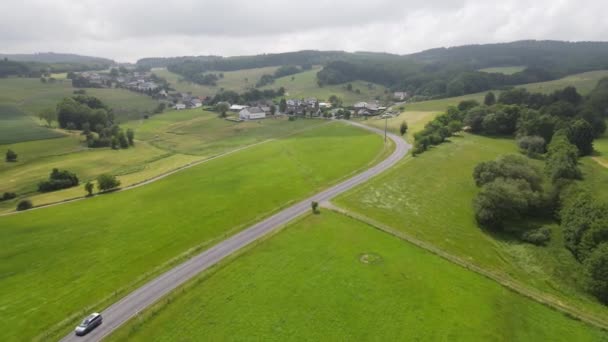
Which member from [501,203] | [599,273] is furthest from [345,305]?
[501,203]

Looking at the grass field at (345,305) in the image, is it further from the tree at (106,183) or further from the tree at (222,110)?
the tree at (222,110)

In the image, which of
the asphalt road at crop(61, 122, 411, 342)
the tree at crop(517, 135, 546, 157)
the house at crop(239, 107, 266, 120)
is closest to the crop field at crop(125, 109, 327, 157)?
the house at crop(239, 107, 266, 120)

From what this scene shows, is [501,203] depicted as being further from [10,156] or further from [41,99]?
[41,99]

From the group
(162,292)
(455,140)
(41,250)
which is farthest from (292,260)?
(455,140)

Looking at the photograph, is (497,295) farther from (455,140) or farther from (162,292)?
(455,140)

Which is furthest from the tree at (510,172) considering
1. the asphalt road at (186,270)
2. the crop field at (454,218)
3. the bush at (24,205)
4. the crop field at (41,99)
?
the crop field at (41,99)
